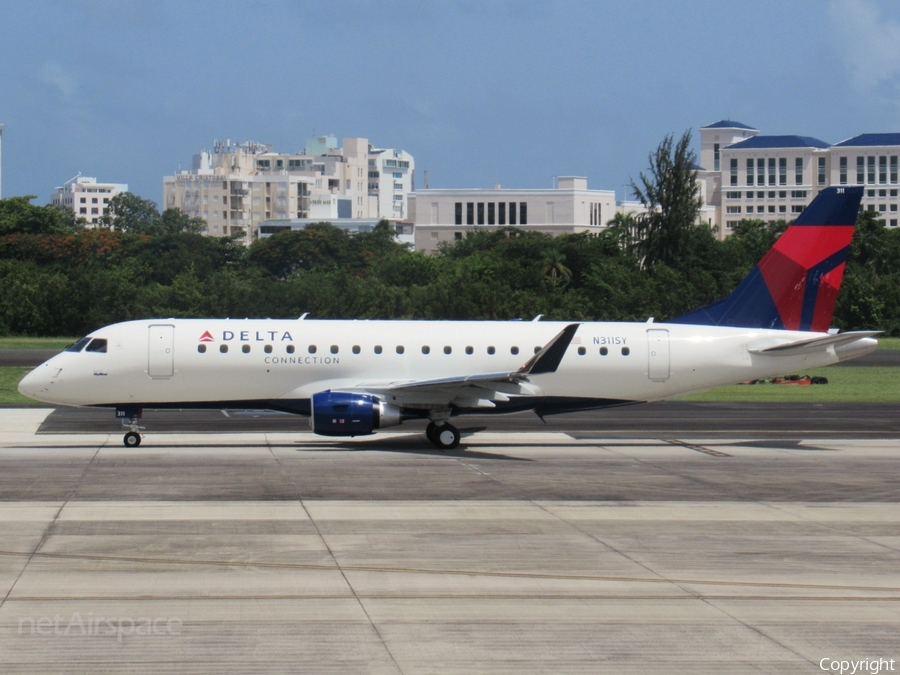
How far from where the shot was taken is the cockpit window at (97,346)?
1211 inches

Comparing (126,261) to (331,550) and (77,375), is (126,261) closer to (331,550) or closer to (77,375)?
(77,375)

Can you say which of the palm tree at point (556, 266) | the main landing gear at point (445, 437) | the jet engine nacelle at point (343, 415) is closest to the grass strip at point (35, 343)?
the palm tree at point (556, 266)

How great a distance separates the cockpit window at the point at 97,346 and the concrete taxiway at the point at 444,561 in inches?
103

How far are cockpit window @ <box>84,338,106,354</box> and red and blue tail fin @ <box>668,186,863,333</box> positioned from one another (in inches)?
648

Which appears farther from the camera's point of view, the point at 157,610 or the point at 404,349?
the point at 404,349

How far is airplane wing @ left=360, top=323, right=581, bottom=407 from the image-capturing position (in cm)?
2977

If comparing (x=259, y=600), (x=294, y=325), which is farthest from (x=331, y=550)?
(x=294, y=325)

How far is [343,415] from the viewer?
2973cm

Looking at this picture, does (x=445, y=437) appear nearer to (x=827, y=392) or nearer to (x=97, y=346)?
(x=97, y=346)

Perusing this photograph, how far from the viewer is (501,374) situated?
30172 mm

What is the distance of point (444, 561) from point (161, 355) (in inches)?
615

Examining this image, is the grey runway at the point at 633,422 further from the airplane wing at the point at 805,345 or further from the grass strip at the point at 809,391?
the grass strip at the point at 809,391

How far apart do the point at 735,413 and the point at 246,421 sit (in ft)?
57.2

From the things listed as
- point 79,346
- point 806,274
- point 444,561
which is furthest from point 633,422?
point 444,561
